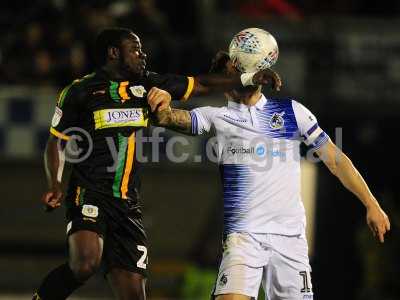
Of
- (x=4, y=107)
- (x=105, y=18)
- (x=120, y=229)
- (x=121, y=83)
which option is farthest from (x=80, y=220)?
(x=105, y=18)

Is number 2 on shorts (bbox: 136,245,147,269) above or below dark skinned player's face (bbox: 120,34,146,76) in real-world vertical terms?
below

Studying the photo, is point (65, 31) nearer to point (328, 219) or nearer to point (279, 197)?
point (328, 219)

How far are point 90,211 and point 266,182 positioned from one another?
3.48 ft

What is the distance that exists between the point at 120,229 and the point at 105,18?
4.60 meters

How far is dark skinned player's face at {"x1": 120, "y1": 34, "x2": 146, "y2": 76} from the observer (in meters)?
6.31

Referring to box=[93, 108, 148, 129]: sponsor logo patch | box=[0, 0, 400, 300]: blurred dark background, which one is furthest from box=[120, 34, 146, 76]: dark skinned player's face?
box=[0, 0, 400, 300]: blurred dark background

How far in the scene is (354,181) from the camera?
590cm

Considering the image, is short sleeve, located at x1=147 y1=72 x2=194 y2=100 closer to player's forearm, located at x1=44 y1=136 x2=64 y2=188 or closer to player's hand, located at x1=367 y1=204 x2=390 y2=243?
player's forearm, located at x1=44 y1=136 x2=64 y2=188

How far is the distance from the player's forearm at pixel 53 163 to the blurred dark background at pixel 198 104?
11.6ft

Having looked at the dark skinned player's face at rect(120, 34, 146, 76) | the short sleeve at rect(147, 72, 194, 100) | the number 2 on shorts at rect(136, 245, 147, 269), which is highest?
the dark skinned player's face at rect(120, 34, 146, 76)

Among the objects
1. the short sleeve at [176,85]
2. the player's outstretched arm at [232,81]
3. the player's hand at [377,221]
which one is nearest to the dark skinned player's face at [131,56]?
the short sleeve at [176,85]

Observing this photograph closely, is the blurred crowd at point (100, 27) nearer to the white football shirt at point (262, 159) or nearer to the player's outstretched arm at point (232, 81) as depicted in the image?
the player's outstretched arm at point (232, 81)

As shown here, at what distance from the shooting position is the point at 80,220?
6.13 m

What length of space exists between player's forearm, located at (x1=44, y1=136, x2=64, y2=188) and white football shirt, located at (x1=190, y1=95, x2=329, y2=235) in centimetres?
89
